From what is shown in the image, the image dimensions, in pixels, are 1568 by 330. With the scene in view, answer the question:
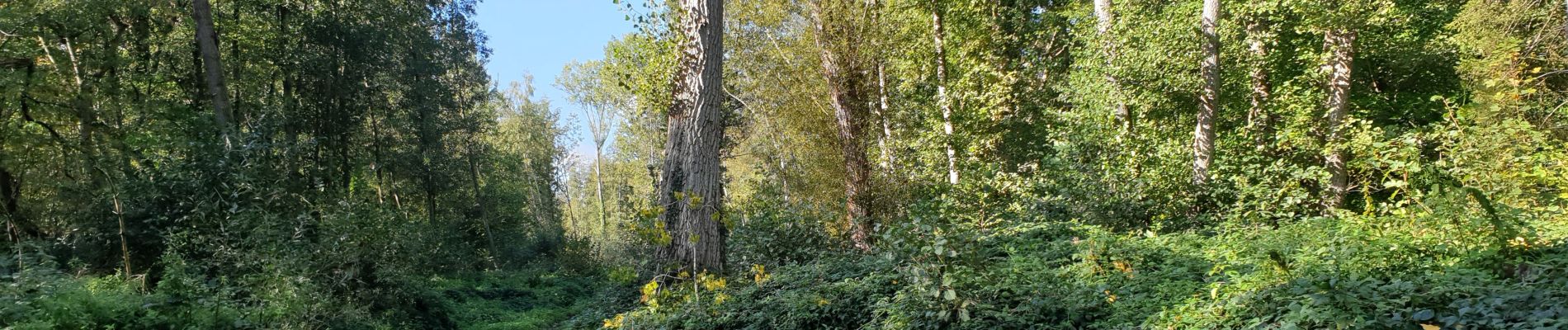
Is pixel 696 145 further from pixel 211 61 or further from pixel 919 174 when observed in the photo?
pixel 211 61

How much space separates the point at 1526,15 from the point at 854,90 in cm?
866

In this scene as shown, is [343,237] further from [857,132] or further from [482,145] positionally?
[482,145]

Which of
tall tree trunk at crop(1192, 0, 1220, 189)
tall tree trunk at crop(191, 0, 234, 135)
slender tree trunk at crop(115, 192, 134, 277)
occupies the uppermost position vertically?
tall tree trunk at crop(191, 0, 234, 135)

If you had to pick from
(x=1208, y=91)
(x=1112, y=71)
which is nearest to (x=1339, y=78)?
(x=1208, y=91)

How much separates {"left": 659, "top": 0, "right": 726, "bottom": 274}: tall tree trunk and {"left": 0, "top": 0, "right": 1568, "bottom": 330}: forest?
26 millimetres

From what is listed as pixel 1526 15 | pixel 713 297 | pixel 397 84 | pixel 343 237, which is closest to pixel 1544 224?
pixel 713 297

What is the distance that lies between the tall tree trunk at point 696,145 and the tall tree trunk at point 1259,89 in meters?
6.48

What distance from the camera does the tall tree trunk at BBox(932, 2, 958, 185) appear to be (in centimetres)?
1164

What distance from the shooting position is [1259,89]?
998cm

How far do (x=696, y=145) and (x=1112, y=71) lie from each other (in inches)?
215

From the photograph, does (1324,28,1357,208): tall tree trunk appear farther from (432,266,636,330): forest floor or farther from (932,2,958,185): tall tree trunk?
(432,266,636,330): forest floor

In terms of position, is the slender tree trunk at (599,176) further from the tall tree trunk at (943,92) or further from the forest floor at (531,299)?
the tall tree trunk at (943,92)

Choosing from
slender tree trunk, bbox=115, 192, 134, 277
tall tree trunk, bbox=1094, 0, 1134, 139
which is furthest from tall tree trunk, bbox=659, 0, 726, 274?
slender tree trunk, bbox=115, 192, 134, 277

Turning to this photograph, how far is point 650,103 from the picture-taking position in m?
7.34
